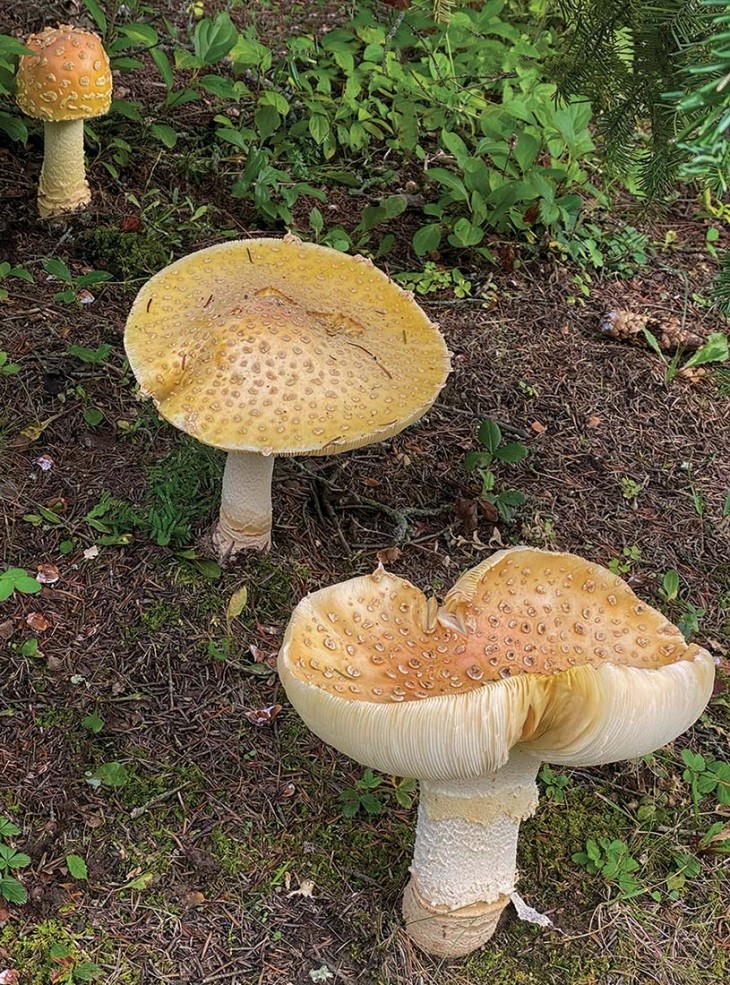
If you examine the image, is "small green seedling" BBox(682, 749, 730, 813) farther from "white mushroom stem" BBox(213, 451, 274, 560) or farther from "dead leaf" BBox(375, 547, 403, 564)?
"white mushroom stem" BBox(213, 451, 274, 560)

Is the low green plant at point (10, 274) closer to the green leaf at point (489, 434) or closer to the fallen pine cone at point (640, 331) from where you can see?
the green leaf at point (489, 434)

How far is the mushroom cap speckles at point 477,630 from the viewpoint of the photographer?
215 cm

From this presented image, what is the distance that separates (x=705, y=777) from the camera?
9.62ft

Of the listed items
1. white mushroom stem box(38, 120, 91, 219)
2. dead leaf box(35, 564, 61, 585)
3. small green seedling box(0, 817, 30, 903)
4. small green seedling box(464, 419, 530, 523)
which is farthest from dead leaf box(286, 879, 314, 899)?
white mushroom stem box(38, 120, 91, 219)

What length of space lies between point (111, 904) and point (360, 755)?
3.27 feet

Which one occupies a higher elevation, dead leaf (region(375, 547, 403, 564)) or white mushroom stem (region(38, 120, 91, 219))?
white mushroom stem (region(38, 120, 91, 219))

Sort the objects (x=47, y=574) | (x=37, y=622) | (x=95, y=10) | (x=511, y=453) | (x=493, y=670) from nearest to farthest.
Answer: (x=493, y=670) < (x=37, y=622) < (x=47, y=574) < (x=511, y=453) < (x=95, y=10)

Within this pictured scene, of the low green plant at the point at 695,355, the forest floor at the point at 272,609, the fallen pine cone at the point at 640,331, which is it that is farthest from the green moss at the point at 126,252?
the low green plant at the point at 695,355

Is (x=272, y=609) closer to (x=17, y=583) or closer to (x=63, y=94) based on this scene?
(x=17, y=583)

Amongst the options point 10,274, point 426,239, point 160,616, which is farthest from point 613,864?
point 10,274

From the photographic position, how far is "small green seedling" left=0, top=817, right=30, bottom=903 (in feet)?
8.04

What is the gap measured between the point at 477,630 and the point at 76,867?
1282mm

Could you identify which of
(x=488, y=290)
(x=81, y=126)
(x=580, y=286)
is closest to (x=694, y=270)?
(x=580, y=286)

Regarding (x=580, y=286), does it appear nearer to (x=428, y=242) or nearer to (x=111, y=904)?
(x=428, y=242)
